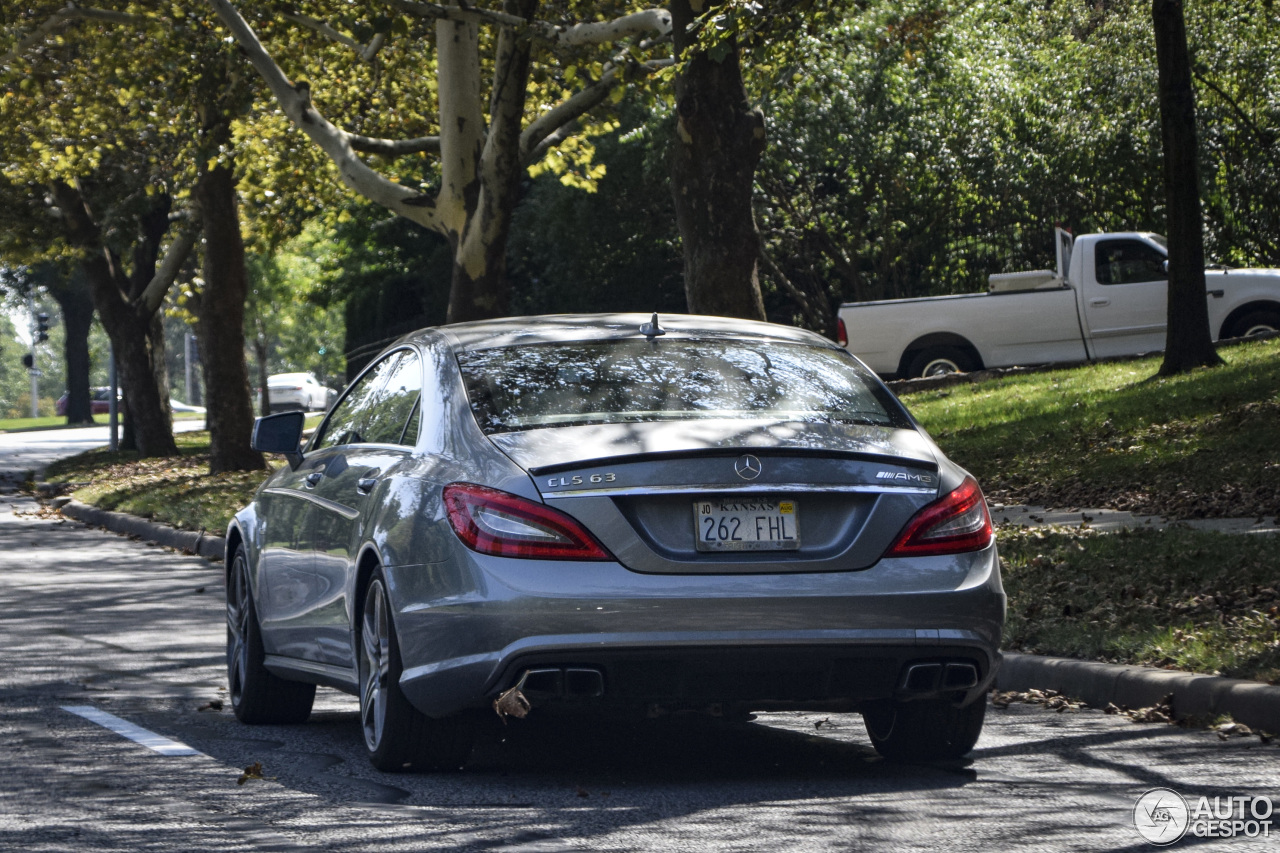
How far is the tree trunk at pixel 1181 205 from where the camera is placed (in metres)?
18.8

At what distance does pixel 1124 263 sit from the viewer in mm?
24562

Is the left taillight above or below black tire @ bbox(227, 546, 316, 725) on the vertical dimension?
above

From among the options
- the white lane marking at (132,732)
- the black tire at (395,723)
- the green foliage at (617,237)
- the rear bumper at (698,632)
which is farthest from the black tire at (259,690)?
the green foliage at (617,237)

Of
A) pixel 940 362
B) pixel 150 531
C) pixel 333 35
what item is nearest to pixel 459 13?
pixel 333 35

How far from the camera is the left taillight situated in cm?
536

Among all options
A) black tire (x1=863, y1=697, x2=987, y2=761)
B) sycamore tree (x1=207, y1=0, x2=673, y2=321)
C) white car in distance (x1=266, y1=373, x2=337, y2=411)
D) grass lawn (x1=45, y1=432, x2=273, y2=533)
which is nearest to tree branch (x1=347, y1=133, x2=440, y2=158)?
sycamore tree (x1=207, y1=0, x2=673, y2=321)

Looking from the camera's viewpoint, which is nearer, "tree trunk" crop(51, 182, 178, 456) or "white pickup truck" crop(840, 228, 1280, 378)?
"white pickup truck" crop(840, 228, 1280, 378)

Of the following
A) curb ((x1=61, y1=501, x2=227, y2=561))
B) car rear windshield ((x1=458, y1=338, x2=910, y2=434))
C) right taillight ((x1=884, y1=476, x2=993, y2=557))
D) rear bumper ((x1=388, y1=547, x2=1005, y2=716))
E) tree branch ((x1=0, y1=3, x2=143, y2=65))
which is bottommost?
curb ((x1=61, y1=501, x2=227, y2=561))

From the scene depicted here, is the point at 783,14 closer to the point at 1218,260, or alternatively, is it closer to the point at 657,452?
the point at 657,452

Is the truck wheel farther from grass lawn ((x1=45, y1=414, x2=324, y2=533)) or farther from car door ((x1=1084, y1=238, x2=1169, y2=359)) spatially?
grass lawn ((x1=45, y1=414, x2=324, y2=533))

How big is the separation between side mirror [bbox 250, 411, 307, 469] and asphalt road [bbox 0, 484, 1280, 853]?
1.14m

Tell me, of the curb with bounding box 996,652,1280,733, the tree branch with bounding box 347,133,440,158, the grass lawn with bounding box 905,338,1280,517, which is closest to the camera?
the curb with bounding box 996,652,1280,733

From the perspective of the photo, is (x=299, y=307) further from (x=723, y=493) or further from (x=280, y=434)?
(x=723, y=493)

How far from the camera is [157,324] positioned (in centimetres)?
3559
